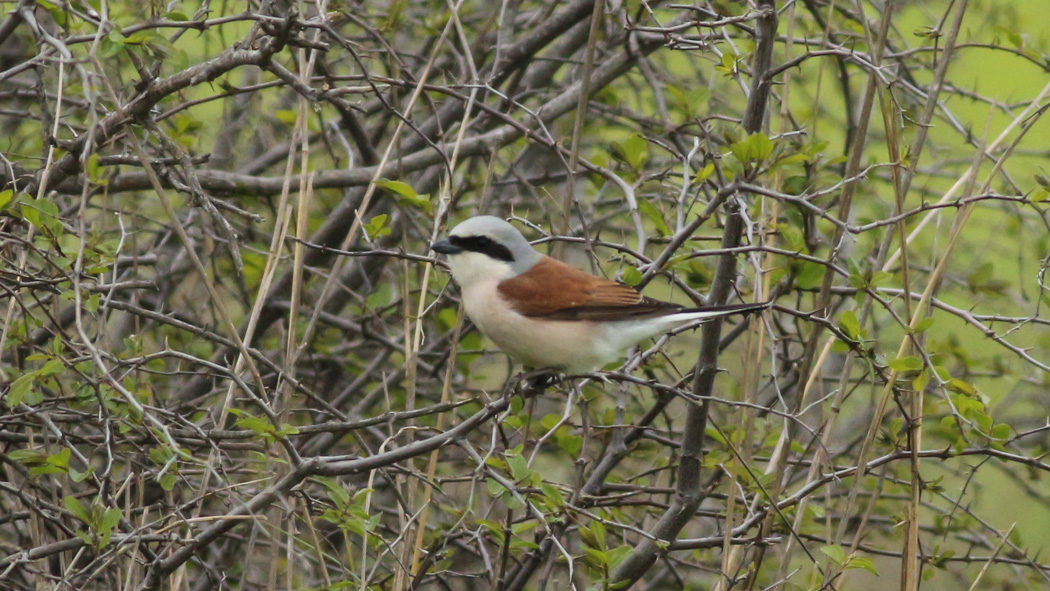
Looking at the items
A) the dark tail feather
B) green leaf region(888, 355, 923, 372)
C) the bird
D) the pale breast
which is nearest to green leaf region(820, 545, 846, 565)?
green leaf region(888, 355, 923, 372)

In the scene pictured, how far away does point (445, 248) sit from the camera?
285cm

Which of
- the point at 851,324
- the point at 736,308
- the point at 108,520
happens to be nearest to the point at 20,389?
the point at 108,520

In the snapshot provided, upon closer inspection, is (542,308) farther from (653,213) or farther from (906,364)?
(906,364)

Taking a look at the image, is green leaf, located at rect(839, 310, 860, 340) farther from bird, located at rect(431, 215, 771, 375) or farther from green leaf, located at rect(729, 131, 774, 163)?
bird, located at rect(431, 215, 771, 375)

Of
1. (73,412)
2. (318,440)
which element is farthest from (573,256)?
(73,412)

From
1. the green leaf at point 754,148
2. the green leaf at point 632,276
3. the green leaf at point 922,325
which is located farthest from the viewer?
the green leaf at point 632,276

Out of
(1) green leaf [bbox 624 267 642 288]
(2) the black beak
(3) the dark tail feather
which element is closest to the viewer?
(3) the dark tail feather

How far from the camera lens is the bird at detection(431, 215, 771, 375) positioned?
112 inches

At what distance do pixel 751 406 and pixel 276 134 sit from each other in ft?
9.95

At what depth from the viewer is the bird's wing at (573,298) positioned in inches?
114

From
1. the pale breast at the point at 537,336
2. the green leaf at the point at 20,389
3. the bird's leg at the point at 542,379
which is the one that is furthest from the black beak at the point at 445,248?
the green leaf at the point at 20,389

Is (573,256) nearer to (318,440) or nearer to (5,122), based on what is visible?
(318,440)

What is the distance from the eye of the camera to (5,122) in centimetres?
427

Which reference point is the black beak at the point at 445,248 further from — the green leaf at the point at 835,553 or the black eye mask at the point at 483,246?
the green leaf at the point at 835,553
